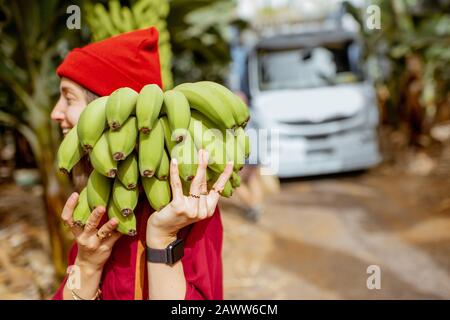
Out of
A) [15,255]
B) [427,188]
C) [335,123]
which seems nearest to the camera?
[15,255]

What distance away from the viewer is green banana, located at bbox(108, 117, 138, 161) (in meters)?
1.47

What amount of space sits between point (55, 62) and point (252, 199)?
113 inches

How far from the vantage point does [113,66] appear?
71.6 inches

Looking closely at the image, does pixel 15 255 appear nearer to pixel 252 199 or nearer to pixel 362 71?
pixel 252 199

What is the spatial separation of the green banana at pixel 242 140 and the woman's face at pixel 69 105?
58cm

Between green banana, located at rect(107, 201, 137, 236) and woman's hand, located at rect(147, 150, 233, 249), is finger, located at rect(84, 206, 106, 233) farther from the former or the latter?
woman's hand, located at rect(147, 150, 233, 249)

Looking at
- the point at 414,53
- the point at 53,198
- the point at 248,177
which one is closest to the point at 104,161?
the point at 53,198

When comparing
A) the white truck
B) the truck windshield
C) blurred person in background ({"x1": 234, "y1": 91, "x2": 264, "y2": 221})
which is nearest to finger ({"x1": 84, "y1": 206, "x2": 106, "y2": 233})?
blurred person in background ({"x1": 234, "y1": 91, "x2": 264, "y2": 221})

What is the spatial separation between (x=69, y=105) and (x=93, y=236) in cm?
52

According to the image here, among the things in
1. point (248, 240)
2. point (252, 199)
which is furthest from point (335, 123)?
point (248, 240)

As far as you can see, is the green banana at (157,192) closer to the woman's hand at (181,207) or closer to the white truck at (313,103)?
the woman's hand at (181,207)

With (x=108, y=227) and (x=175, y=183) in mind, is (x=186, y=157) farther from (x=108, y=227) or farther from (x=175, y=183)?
(x=108, y=227)
